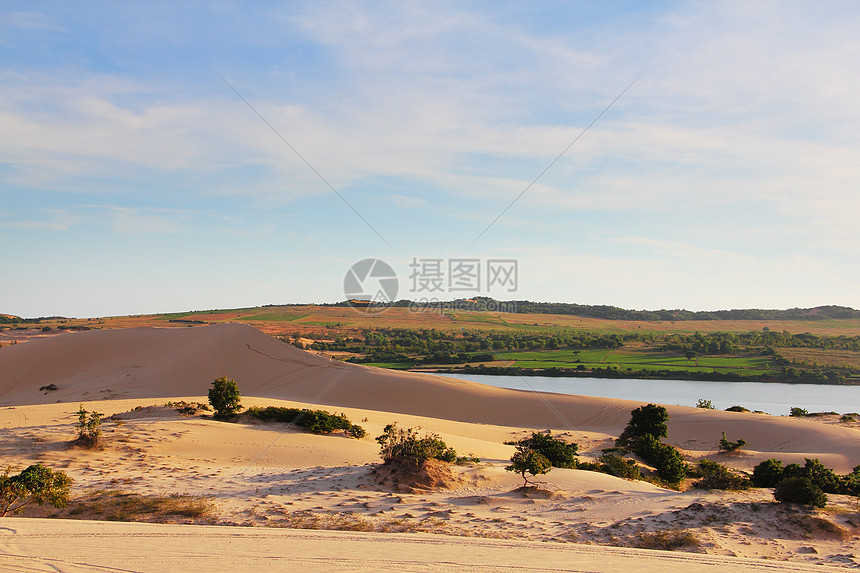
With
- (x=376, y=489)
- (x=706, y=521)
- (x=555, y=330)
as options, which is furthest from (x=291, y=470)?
(x=555, y=330)

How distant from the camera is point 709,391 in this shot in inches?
2021

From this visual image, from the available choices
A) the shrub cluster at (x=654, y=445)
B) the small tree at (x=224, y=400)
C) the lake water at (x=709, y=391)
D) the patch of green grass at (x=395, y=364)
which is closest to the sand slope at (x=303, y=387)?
the shrub cluster at (x=654, y=445)

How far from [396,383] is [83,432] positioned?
20.0m

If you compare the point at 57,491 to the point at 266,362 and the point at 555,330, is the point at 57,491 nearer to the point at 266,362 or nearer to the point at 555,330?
the point at 266,362

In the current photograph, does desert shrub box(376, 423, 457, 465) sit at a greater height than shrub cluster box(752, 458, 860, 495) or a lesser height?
greater

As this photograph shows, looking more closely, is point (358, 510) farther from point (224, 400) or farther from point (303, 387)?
point (303, 387)

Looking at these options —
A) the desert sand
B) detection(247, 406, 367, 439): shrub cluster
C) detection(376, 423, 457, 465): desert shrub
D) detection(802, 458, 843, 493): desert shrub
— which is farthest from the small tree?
detection(802, 458, 843, 493): desert shrub

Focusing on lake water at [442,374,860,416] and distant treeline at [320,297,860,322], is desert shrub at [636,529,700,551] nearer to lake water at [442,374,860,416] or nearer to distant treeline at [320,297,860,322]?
lake water at [442,374,860,416]

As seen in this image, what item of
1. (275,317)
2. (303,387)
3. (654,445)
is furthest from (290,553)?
(275,317)

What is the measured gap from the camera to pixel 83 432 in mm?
13914

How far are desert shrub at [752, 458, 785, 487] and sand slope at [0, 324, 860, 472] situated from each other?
310 inches

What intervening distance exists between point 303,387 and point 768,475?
78.6 feet

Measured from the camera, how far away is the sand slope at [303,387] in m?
24.7

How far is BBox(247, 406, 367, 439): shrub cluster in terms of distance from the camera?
1773cm
